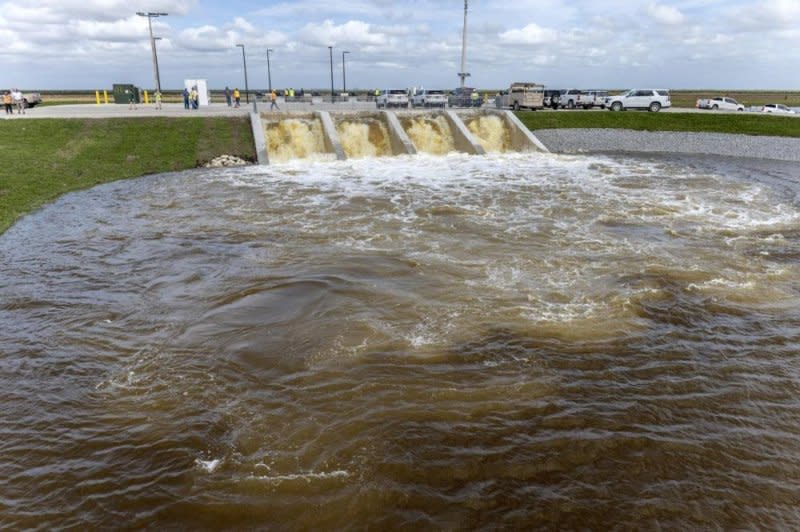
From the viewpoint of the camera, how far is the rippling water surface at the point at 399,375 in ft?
16.5

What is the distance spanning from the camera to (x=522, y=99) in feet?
128

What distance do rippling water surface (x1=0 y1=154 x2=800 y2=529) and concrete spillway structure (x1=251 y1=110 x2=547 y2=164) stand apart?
13472 millimetres

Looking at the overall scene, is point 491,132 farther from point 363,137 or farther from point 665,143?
point 665,143

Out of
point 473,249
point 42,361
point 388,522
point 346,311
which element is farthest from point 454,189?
point 388,522

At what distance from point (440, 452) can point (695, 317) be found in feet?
18.3

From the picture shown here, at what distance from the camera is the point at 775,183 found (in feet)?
70.7

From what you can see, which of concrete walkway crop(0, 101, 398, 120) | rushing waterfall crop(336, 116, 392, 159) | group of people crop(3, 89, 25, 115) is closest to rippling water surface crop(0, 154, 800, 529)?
rushing waterfall crop(336, 116, 392, 159)

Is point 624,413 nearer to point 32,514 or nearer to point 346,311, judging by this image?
point 346,311

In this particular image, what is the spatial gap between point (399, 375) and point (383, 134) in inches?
960

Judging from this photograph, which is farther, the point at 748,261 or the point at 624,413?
the point at 748,261

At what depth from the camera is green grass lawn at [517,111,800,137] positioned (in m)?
32.1

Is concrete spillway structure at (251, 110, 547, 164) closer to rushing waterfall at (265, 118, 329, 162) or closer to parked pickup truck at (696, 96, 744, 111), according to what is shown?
rushing waterfall at (265, 118, 329, 162)

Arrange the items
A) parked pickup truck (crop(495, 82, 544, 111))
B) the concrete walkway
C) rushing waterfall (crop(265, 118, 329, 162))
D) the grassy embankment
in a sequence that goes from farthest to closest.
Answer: parked pickup truck (crop(495, 82, 544, 111)) → the concrete walkway → rushing waterfall (crop(265, 118, 329, 162)) → the grassy embankment

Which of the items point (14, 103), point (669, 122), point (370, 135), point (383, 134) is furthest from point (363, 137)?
point (14, 103)
